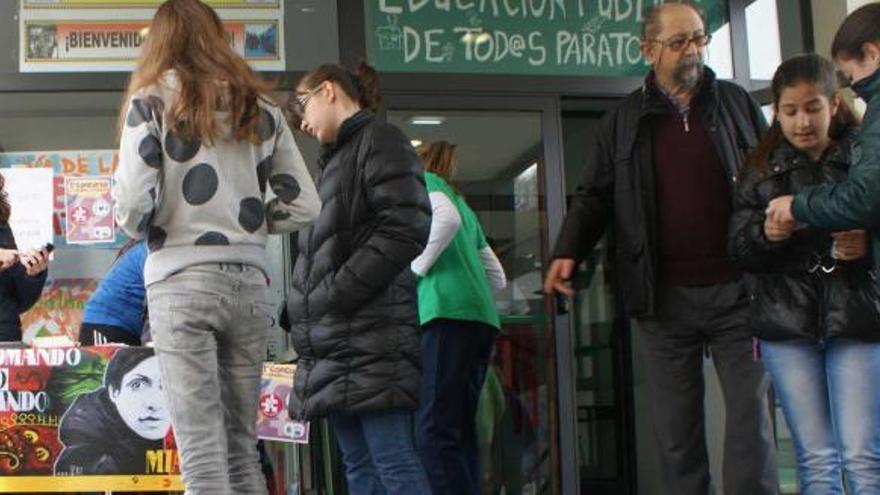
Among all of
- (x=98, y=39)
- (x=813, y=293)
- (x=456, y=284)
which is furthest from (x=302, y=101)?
(x=98, y=39)

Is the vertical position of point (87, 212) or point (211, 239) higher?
point (87, 212)

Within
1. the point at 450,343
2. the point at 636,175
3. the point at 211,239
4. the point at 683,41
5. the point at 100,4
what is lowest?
the point at 450,343

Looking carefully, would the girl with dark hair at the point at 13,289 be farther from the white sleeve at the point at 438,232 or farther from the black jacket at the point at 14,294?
the white sleeve at the point at 438,232

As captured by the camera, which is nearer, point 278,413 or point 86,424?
point 86,424

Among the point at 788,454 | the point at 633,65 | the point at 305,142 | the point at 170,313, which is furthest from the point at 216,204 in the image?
the point at 788,454

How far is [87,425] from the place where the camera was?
4.04 m

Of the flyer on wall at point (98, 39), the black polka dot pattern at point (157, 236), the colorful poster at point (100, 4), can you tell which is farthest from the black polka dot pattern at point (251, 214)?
the colorful poster at point (100, 4)

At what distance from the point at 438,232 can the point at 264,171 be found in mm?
1366

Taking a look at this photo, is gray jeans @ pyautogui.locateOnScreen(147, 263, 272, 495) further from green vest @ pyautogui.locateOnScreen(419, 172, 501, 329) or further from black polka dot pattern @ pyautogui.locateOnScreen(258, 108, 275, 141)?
green vest @ pyautogui.locateOnScreen(419, 172, 501, 329)

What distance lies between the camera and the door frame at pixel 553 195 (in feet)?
17.3

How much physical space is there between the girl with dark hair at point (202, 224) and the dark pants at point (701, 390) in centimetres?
135

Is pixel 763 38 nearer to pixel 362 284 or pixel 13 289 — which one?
pixel 362 284

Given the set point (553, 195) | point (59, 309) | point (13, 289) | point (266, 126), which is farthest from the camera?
point (553, 195)

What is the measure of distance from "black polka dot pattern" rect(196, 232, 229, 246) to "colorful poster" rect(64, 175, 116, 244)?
2.41m
